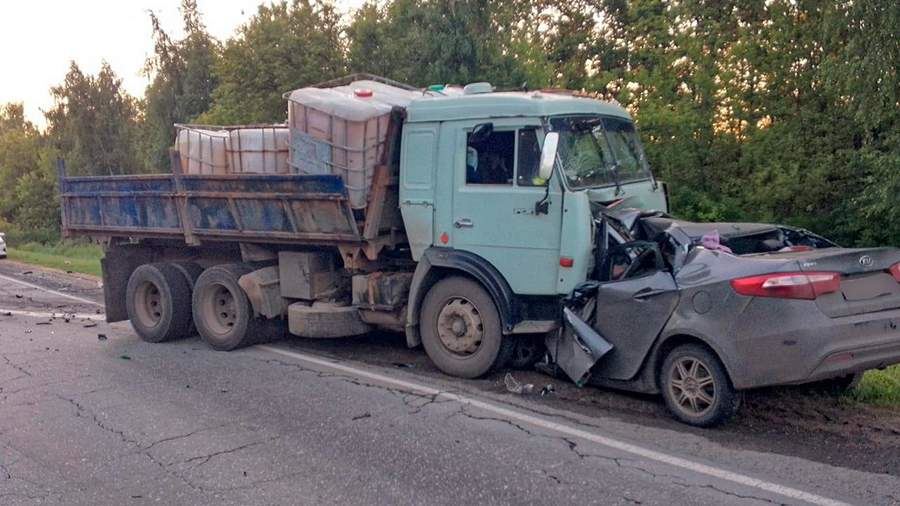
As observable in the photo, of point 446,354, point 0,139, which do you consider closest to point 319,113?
point 446,354

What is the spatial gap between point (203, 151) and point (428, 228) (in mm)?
3440

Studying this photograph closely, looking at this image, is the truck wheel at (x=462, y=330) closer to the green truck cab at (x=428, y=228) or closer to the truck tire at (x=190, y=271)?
the green truck cab at (x=428, y=228)

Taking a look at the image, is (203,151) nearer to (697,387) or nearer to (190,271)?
(190,271)

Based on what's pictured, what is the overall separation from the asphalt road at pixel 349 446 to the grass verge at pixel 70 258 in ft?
50.2

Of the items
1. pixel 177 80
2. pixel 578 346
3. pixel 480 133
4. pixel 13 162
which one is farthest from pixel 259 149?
pixel 13 162

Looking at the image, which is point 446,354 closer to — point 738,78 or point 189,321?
point 189,321

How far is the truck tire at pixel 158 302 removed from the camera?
10352mm

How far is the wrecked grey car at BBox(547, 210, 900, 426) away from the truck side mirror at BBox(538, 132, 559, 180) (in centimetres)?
78

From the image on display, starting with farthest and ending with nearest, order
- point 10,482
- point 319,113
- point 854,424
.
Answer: point 319,113 < point 854,424 < point 10,482

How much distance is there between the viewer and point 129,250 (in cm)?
1118

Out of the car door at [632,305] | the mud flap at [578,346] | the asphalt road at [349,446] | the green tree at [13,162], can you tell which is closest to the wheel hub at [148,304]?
the asphalt road at [349,446]

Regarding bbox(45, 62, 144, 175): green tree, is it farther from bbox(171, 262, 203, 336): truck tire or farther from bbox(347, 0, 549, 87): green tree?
bbox(171, 262, 203, 336): truck tire

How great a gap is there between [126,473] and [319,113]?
4.22 metres

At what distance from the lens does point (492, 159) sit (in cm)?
768
